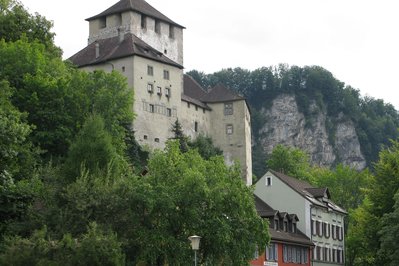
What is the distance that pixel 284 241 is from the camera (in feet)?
222

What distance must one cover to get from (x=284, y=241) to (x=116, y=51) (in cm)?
3959

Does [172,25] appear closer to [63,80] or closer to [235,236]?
[63,80]

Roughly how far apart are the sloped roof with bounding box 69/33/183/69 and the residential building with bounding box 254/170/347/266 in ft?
88.9

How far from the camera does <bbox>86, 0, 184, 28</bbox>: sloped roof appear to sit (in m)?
108

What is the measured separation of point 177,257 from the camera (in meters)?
42.8

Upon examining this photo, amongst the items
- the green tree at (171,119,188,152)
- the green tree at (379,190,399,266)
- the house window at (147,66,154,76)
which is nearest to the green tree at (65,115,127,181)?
the green tree at (379,190,399,266)

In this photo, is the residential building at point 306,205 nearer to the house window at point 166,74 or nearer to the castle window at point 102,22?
the house window at point 166,74

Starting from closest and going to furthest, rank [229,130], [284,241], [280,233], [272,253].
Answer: [272,253] → [284,241] → [280,233] → [229,130]

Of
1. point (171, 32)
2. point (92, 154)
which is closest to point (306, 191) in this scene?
point (92, 154)

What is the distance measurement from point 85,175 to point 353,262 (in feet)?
153

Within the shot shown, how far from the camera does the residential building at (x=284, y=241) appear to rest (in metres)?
66.1

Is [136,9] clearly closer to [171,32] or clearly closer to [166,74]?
Result: [171,32]

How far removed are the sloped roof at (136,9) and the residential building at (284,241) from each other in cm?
4168

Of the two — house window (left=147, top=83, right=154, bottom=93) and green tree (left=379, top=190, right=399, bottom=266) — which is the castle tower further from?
green tree (left=379, top=190, right=399, bottom=266)
